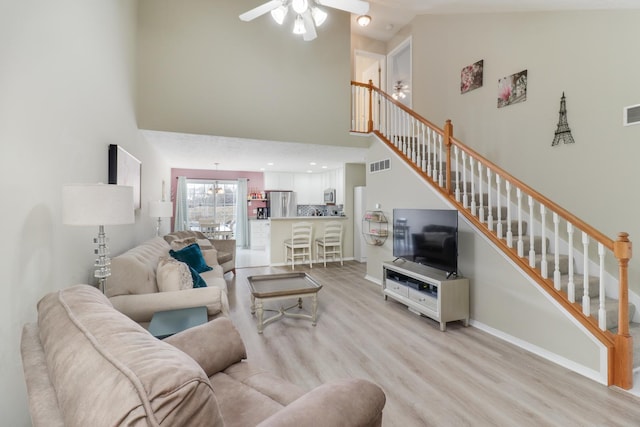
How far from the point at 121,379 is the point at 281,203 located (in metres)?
8.92

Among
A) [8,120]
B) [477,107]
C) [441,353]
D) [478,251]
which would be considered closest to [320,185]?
[477,107]

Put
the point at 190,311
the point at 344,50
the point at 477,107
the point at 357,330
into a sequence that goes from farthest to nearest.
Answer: the point at 344,50
the point at 477,107
the point at 357,330
the point at 190,311

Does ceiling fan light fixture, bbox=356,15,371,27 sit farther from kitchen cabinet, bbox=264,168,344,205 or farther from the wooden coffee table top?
the wooden coffee table top

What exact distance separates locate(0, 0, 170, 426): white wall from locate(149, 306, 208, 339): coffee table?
2.01ft

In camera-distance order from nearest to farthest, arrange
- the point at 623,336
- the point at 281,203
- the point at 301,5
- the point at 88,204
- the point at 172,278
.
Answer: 1. the point at 88,204
2. the point at 623,336
3. the point at 172,278
4. the point at 301,5
5. the point at 281,203

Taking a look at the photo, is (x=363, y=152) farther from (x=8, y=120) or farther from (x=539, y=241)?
(x=8, y=120)

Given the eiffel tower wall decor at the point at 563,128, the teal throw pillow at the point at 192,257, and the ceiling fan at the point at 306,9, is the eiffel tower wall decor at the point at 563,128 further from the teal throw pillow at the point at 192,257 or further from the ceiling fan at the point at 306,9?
the teal throw pillow at the point at 192,257

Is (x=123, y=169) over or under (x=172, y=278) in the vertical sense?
over

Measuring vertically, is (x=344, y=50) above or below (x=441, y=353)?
above

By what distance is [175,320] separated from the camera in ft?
6.65

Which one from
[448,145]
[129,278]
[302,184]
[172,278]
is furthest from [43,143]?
[302,184]

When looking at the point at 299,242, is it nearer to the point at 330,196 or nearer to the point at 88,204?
the point at 330,196

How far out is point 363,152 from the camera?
5.89m

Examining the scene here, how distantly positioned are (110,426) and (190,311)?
1.73m
